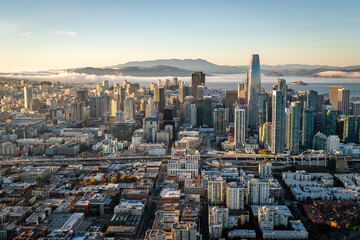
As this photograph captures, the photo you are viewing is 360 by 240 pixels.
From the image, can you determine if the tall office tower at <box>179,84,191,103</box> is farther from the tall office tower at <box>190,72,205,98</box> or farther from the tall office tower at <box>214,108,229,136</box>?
the tall office tower at <box>214,108,229,136</box>

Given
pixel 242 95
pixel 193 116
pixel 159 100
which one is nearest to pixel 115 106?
pixel 159 100

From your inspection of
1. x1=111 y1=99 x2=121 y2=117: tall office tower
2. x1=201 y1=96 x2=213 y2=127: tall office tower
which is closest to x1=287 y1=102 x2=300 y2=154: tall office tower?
x1=201 y1=96 x2=213 y2=127: tall office tower

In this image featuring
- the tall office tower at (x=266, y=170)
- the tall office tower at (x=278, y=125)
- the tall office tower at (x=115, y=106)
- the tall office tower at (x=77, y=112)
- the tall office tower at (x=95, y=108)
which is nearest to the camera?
the tall office tower at (x=266, y=170)

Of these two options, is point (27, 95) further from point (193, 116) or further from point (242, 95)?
point (242, 95)

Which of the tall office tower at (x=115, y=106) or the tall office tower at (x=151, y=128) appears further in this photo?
the tall office tower at (x=115, y=106)

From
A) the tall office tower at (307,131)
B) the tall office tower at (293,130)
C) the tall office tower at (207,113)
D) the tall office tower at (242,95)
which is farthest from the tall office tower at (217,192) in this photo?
the tall office tower at (242,95)

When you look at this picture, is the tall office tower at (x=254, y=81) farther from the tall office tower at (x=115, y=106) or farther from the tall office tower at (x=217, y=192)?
the tall office tower at (x=217, y=192)
